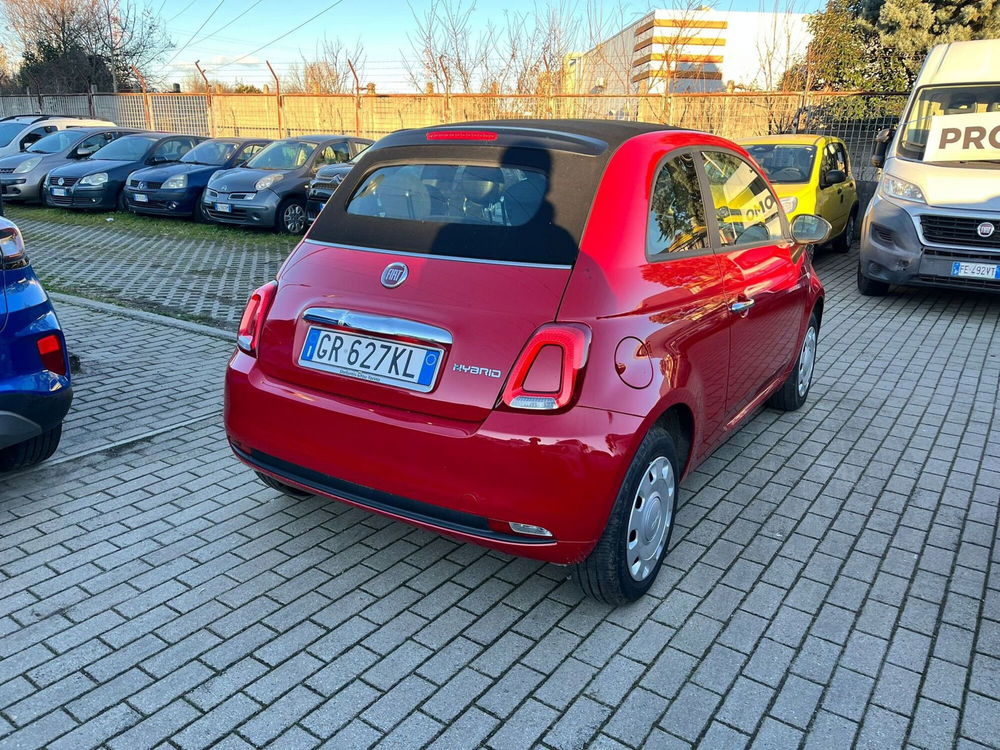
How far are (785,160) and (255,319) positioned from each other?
31.2 ft

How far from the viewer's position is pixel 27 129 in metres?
17.7

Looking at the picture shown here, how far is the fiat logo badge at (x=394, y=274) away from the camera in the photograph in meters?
2.97

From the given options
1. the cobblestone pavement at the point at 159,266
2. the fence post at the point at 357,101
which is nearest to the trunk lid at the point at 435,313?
the cobblestone pavement at the point at 159,266

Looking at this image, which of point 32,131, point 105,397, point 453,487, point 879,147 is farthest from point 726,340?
point 32,131

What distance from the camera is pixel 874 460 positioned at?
4.60 m

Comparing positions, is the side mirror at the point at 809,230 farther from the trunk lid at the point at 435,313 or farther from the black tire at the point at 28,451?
the black tire at the point at 28,451

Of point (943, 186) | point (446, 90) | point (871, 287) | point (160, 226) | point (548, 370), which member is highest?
point (446, 90)

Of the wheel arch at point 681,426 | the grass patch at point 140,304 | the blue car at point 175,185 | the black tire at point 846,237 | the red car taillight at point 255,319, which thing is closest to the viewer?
the wheel arch at point 681,426

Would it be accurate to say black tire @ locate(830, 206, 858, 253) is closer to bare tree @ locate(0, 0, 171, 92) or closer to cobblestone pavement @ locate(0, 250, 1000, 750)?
cobblestone pavement @ locate(0, 250, 1000, 750)

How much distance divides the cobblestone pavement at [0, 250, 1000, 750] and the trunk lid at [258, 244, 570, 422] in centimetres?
86

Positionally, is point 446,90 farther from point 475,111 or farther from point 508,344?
point 508,344

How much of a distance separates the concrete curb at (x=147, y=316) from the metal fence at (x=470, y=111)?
478 inches

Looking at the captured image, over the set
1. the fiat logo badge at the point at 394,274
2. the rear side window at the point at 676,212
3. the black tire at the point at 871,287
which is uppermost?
the rear side window at the point at 676,212

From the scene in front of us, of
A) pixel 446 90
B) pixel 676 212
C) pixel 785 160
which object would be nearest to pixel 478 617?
pixel 676 212
